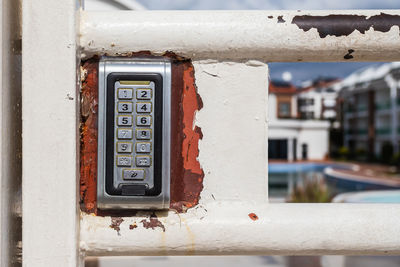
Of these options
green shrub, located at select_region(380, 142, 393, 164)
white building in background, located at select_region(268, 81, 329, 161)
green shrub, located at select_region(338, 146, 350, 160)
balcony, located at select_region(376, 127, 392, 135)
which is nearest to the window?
white building in background, located at select_region(268, 81, 329, 161)

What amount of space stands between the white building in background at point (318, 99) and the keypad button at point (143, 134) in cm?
2860

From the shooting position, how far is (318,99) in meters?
28.8

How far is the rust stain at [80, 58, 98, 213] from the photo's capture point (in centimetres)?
81

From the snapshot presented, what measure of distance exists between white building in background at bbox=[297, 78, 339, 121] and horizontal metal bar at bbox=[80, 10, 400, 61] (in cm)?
2844

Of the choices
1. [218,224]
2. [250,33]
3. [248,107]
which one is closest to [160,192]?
[218,224]

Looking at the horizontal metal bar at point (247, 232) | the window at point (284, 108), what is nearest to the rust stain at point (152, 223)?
the horizontal metal bar at point (247, 232)

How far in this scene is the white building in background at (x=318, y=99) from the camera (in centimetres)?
2878

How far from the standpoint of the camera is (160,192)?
79cm

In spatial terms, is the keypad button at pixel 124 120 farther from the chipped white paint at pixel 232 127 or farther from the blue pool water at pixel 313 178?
the blue pool water at pixel 313 178

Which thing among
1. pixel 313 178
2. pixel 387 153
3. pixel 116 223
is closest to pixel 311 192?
pixel 313 178

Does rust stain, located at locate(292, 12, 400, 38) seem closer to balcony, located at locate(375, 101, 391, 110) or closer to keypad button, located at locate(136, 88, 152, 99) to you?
keypad button, located at locate(136, 88, 152, 99)

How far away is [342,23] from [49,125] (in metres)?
0.60

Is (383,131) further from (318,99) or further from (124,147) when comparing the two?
(124,147)

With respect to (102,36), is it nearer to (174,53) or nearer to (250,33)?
(174,53)
